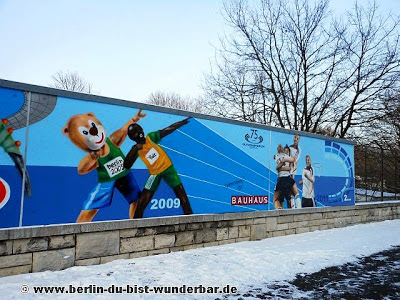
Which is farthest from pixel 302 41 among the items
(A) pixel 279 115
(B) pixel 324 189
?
(B) pixel 324 189

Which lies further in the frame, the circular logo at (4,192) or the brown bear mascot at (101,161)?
the brown bear mascot at (101,161)

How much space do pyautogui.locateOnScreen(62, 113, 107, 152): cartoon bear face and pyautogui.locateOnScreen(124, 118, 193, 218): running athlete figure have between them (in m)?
0.52

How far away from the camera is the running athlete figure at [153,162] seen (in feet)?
17.7

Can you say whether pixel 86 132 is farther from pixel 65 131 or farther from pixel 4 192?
pixel 4 192

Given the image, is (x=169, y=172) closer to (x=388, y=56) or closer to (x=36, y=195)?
(x=36, y=195)

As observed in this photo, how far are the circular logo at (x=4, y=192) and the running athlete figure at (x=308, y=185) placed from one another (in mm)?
6753

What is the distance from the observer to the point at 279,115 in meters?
18.4

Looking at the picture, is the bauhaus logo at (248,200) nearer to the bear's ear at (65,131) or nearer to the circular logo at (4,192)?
the bear's ear at (65,131)

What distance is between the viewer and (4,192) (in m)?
4.10

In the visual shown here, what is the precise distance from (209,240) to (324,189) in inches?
180

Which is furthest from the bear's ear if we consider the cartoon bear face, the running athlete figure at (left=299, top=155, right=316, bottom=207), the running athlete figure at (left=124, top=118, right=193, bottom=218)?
the running athlete figure at (left=299, top=155, right=316, bottom=207)

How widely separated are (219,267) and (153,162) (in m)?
2.08

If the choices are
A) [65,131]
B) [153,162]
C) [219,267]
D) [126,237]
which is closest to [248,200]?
[219,267]

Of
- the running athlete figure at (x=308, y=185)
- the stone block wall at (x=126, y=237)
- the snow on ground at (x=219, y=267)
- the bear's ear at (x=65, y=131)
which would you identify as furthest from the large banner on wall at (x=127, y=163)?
the snow on ground at (x=219, y=267)
